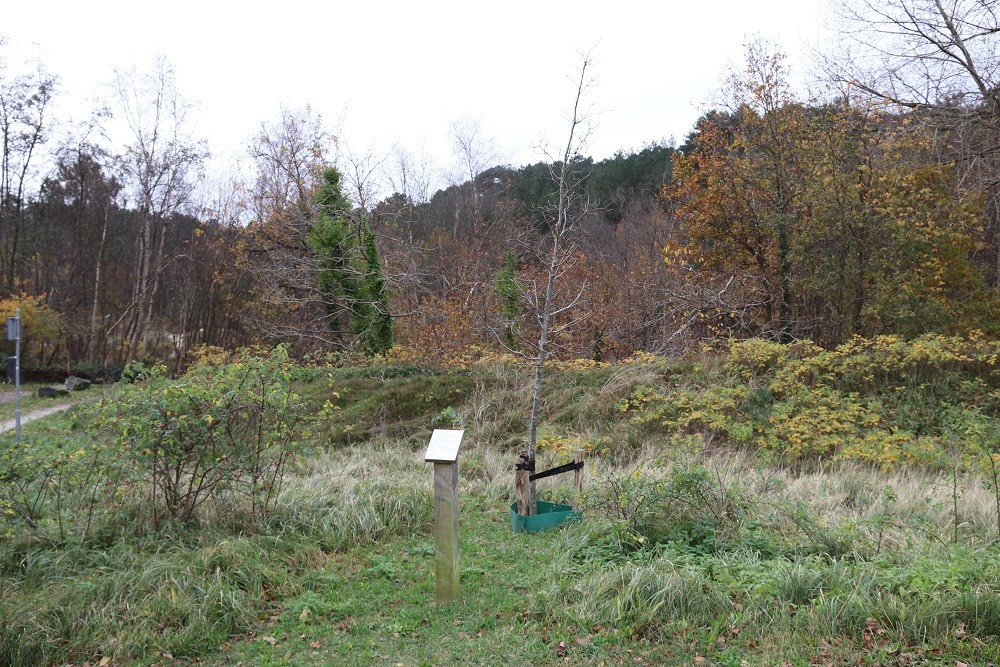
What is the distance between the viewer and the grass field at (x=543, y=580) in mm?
3787

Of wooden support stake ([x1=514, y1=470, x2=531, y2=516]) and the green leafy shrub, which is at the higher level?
the green leafy shrub

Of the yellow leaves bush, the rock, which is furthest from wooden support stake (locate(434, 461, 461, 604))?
the rock

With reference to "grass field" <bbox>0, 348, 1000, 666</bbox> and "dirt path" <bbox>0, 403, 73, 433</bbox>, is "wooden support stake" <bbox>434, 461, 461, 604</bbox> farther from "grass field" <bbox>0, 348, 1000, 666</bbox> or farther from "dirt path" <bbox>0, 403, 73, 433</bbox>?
"dirt path" <bbox>0, 403, 73, 433</bbox>

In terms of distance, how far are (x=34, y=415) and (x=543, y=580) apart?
16.3m

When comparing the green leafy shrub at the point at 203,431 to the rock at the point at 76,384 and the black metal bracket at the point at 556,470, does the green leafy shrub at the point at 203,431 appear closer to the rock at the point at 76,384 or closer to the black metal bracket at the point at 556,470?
the black metal bracket at the point at 556,470

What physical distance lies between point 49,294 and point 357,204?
580 inches

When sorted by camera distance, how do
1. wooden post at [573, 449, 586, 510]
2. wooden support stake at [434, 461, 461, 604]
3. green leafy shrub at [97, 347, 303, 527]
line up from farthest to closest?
wooden post at [573, 449, 586, 510], green leafy shrub at [97, 347, 303, 527], wooden support stake at [434, 461, 461, 604]

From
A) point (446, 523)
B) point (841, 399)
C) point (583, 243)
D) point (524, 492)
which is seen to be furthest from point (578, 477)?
point (583, 243)

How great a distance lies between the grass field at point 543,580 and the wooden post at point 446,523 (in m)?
0.14

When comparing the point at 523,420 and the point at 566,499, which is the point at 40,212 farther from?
the point at 566,499

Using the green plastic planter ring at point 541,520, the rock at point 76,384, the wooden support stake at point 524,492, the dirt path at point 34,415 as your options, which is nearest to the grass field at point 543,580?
the green plastic planter ring at point 541,520

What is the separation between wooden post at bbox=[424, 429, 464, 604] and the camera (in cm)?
455

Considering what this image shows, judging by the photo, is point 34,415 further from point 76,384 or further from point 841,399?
point 841,399

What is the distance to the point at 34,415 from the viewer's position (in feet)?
53.6
